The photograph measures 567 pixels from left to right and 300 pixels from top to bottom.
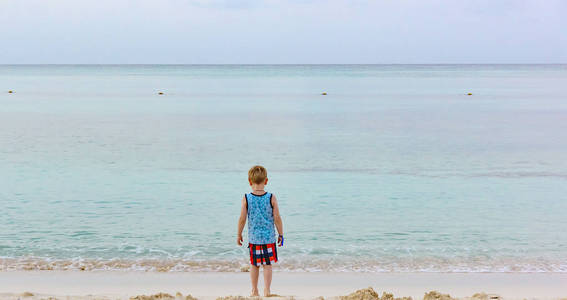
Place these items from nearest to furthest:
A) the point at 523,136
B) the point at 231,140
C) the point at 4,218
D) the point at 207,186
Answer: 1. the point at 4,218
2. the point at 207,186
3. the point at 231,140
4. the point at 523,136

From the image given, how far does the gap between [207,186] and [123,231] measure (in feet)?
12.4

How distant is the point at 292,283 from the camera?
7.02m

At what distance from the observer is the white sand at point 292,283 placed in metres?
6.61

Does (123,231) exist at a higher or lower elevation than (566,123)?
lower

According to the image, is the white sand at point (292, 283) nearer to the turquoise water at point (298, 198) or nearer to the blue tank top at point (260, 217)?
the turquoise water at point (298, 198)

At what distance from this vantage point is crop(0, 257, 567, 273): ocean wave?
25.5 ft

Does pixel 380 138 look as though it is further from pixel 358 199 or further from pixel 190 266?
pixel 190 266

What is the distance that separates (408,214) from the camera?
10.8 m

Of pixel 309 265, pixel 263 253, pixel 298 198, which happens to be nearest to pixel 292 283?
pixel 309 265

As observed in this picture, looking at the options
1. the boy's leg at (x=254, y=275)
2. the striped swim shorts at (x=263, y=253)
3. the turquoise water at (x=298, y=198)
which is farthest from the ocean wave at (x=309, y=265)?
the striped swim shorts at (x=263, y=253)

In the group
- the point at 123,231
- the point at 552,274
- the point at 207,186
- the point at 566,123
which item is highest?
the point at 566,123

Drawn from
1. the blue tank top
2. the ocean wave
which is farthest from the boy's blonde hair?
the ocean wave

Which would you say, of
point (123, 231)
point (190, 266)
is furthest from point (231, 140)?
point (190, 266)

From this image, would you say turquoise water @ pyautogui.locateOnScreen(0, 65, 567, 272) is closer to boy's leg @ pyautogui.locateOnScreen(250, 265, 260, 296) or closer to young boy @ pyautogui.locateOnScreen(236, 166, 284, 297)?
boy's leg @ pyautogui.locateOnScreen(250, 265, 260, 296)
